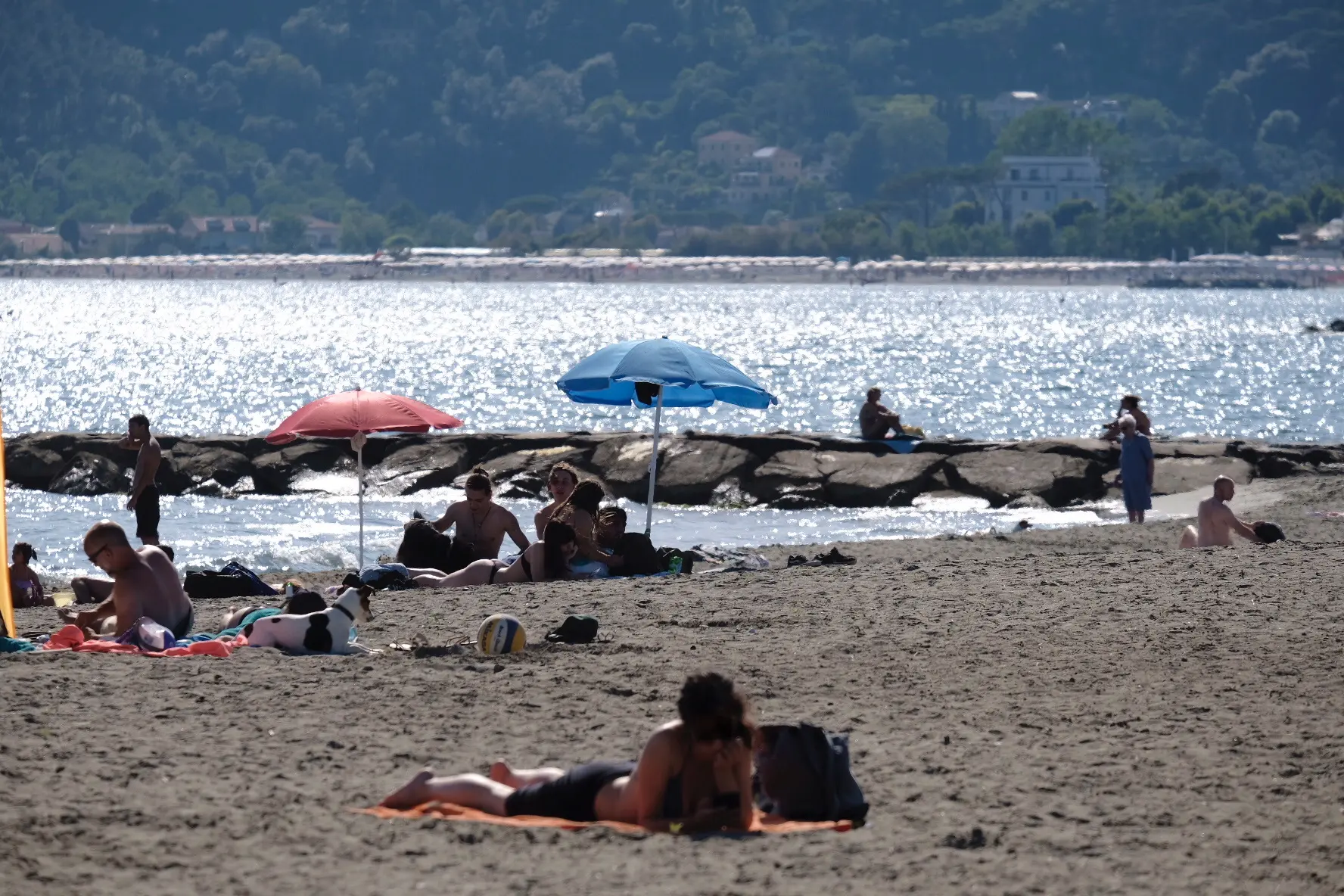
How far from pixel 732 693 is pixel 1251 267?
178 metres

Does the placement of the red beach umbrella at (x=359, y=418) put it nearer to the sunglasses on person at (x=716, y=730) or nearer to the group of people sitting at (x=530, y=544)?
the group of people sitting at (x=530, y=544)

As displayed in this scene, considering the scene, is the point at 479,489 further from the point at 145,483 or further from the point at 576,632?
the point at 145,483

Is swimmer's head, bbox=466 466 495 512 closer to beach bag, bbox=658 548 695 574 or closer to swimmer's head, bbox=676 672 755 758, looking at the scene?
beach bag, bbox=658 548 695 574

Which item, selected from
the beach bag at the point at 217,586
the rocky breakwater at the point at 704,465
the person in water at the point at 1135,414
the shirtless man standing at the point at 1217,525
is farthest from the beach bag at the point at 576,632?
the rocky breakwater at the point at 704,465

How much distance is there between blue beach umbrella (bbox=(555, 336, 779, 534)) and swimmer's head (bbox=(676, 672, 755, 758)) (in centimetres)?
648

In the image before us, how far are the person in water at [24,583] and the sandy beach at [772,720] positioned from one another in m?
1.26

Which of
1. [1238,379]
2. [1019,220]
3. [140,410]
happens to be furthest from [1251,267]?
[140,410]

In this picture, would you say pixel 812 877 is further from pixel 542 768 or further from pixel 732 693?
pixel 542 768

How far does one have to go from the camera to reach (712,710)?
19.8 ft

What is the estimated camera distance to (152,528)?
46.8 feet

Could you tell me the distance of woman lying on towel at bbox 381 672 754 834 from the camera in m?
6.09

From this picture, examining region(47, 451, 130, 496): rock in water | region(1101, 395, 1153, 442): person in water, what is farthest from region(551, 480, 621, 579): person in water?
region(47, 451, 130, 496): rock in water

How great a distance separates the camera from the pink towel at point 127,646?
883 cm

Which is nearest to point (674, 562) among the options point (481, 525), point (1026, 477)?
point (481, 525)
